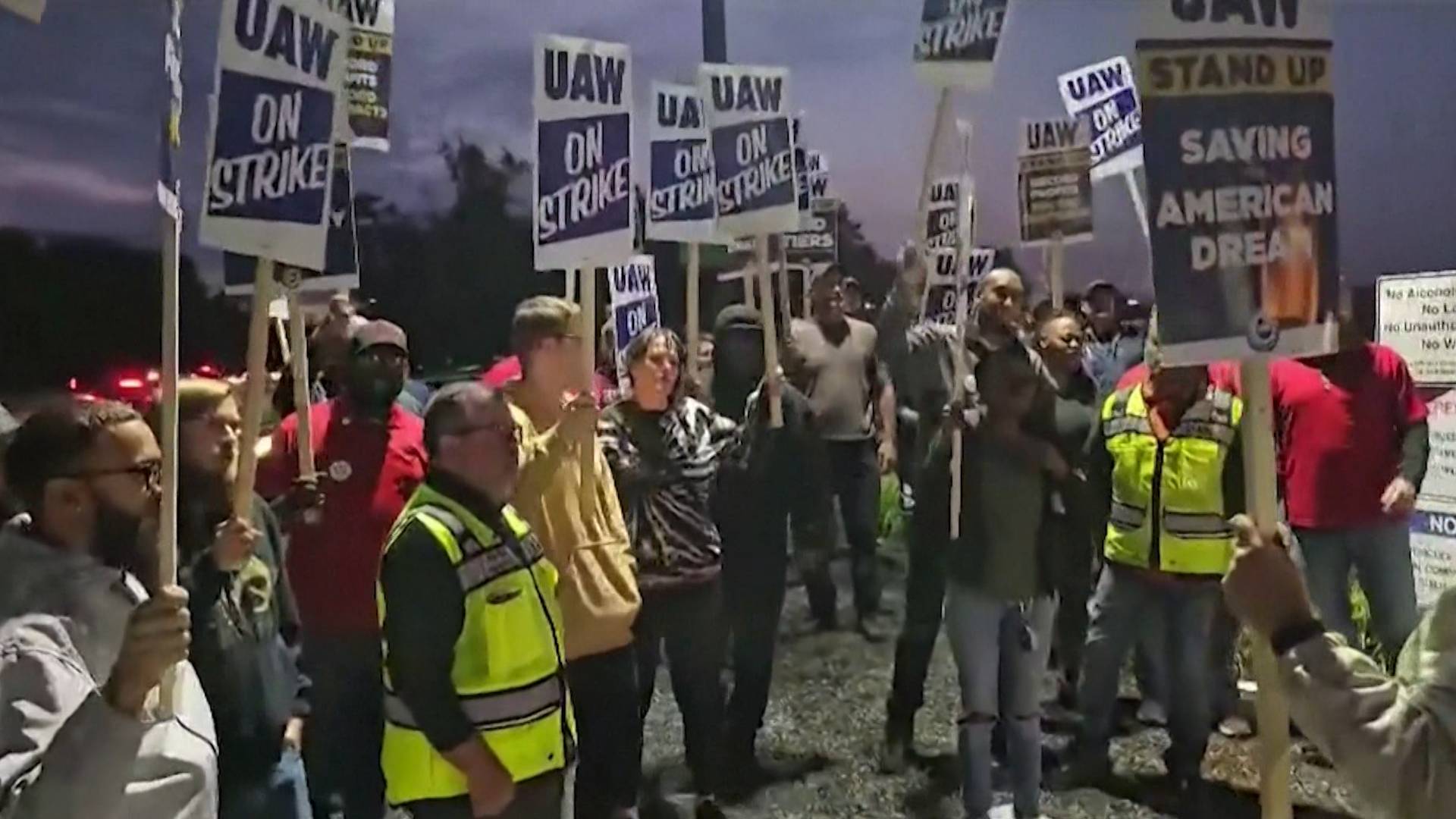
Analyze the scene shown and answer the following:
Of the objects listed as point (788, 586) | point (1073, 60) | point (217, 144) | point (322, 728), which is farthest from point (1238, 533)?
point (1073, 60)

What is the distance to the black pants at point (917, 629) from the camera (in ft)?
12.3

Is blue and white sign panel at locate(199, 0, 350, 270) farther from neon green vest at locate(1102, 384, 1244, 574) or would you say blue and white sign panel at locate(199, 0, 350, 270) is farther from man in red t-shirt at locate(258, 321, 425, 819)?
neon green vest at locate(1102, 384, 1244, 574)

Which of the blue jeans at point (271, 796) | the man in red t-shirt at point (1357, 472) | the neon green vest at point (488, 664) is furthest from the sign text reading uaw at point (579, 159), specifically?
the man in red t-shirt at point (1357, 472)

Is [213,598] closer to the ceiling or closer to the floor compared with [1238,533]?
closer to the floor

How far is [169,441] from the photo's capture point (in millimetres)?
1652

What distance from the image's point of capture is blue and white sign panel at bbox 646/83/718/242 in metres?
3.91

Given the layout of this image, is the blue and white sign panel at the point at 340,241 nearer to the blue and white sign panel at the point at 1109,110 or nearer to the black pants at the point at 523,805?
the black pants at the point at 523,805

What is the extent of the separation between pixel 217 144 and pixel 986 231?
3.64 meters

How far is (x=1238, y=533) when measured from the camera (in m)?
1.65

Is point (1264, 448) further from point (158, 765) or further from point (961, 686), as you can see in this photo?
point (961, 686)

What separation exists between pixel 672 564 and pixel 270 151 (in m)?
1.53

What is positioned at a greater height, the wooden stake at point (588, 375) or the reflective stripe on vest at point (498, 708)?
the wooden stake at point (588, 375)

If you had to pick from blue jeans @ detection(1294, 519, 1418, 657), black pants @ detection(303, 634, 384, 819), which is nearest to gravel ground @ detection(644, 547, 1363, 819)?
blue jeans @ detection(1294, 519, 1418, 657)

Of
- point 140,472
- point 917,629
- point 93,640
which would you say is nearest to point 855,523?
point 917,629
